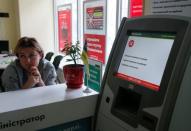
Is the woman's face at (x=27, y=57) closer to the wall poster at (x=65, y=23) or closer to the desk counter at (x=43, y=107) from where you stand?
the desk counter at (x=43, y=107)

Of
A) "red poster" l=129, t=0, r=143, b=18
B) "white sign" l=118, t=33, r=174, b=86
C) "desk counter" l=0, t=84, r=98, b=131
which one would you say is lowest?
"desk counter" l=0, t=84, r=98, b=131

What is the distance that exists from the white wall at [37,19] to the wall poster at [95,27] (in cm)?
179

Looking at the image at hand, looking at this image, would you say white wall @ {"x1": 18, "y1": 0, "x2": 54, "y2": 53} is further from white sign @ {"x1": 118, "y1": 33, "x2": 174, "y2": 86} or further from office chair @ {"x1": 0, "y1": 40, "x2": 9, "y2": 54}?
white sign @ {"x1": 118, "y1": 33, "x2": 174, "y2": 86}

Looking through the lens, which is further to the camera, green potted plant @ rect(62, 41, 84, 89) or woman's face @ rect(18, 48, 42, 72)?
woman's face @ rect(18, 48, 42, 72)

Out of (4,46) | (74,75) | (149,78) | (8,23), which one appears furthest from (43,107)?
(8,23)

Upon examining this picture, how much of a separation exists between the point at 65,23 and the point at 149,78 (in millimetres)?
3888

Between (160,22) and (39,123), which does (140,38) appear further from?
(39,123)

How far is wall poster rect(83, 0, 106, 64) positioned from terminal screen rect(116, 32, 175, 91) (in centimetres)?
193

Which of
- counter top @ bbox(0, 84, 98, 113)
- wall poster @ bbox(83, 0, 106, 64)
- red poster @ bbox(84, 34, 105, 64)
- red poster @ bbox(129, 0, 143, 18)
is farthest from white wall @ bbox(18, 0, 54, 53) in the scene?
counter top @ bbox(0, 84, 98, 113)

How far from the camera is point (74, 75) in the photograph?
1.20m

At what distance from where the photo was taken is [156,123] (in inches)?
32.5

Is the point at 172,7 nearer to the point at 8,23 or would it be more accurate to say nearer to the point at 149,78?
the point at 149,78

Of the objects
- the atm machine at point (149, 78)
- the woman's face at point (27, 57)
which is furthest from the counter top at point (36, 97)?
the woman's face at point (27, 57)

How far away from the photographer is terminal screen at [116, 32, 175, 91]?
872 millimetres
